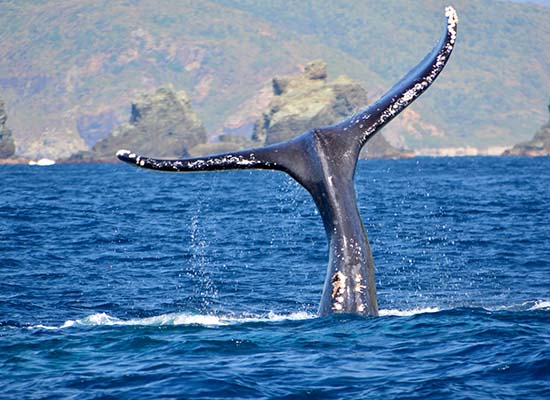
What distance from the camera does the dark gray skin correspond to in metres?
12.3

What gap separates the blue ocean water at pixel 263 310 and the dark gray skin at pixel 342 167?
0.46 metres

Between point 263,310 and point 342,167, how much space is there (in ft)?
14.1

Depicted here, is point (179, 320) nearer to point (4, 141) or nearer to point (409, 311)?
point (409, 311)

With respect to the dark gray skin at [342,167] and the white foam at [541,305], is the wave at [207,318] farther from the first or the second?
the dark gray skin at [342,167]

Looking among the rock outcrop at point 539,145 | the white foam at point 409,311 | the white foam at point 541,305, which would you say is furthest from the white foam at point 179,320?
the rock outcrop at point 539,145

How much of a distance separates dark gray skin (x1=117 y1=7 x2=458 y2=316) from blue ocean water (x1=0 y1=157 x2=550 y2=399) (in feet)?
1.50

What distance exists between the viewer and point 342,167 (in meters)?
12.7

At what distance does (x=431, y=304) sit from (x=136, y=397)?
7.76 m

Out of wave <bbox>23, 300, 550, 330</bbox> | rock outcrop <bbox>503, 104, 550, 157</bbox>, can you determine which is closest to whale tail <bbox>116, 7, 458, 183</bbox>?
wave <bbox>23, 300, 550, 330</bbox>

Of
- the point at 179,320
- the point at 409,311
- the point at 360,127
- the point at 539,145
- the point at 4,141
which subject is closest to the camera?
the point at 360,127

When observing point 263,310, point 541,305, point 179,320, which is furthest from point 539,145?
point 179,320

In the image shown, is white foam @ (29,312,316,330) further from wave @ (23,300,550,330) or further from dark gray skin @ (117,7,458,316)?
dark gray skin @ (117,7,458,316)

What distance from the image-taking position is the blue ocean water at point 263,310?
35.0ft

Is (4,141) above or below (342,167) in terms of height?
above
